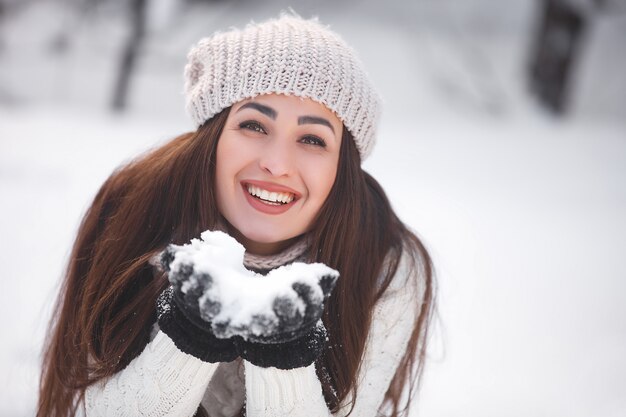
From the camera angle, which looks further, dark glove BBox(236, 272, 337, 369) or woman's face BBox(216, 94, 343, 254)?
woman's face BBox(216, 94, 343, 254)

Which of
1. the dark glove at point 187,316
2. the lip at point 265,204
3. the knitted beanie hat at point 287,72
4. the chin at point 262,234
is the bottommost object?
the dark glove at point 187,316

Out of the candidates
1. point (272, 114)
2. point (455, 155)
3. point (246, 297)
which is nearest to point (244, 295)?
point (246, 297)

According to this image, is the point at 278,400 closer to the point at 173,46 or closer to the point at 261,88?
the point at 261,88

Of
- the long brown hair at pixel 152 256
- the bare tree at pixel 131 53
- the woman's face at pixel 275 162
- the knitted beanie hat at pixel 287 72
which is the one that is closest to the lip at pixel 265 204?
the woman's face at pixel 275 162

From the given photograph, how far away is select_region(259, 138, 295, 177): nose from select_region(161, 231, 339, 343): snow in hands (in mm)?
361

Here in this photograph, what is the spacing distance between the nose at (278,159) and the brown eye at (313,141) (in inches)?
2.4

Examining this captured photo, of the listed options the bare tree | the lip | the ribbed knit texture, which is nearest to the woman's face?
the lip

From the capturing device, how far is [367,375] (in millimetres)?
1749

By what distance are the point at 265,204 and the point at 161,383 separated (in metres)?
0.51

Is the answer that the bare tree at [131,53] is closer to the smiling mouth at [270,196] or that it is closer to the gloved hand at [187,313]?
the smiling mouth at [270,196]

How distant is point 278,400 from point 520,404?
1434mm

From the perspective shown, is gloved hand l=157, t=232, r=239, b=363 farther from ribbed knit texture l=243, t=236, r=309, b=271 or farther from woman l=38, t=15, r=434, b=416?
ribbed knit texture l=243, t=236, r=309, b=271

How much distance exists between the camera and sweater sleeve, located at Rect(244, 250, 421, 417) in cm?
145

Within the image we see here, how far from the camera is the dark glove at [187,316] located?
1.17 metres
